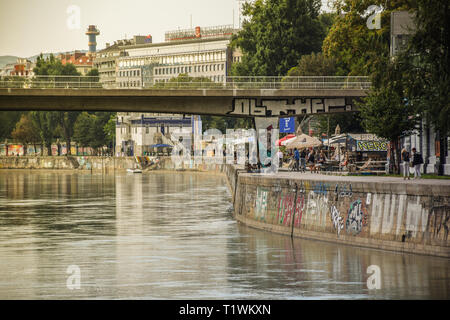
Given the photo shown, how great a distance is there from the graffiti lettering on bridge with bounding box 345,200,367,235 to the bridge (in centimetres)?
5208

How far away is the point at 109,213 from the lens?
63.8 meters

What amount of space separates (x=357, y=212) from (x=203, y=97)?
55951 mm

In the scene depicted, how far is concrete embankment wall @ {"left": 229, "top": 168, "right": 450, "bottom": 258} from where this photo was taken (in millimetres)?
32531

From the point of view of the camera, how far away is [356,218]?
121ft

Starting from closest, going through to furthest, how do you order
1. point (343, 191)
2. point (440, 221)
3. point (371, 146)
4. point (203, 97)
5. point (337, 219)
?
point (440, 221) < point (343, 191) < point (337, 219) < point (371, 146) < point (203, 97)

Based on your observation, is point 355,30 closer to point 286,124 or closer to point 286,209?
point 286,124

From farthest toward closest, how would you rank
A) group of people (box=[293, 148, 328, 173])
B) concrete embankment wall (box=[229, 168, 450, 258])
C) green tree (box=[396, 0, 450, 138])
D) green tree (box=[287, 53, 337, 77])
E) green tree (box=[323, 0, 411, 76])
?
green tree (box=[287, 53, 337, 77]) → green tree (box=[323, 0, 411, 76]) → group of people (box=[293, 148, 328, 173]) → green tree (box=[396, 0, 450, 138]) → concrete embankment wall (box=[229, 168, 450, 258])

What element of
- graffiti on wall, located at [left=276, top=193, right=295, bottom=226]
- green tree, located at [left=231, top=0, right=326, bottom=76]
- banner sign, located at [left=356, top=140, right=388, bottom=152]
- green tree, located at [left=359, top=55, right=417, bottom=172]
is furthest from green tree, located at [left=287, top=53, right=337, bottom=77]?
graffiti on wall, located at [left=276, top=193, right=295, bottom=226]

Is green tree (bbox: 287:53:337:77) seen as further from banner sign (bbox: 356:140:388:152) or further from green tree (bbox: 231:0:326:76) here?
banner sign (bbox: 356:140:388:152)

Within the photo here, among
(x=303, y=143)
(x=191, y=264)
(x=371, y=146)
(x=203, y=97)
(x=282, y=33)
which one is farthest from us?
(x=282, y=33)

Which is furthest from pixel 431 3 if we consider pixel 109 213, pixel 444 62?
pixel 109 213

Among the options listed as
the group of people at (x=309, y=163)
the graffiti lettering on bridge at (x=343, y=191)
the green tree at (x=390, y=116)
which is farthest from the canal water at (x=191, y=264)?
the group of people at (x=309, y=163)

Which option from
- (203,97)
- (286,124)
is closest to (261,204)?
(203,97)

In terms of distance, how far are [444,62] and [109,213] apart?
30281 mm
